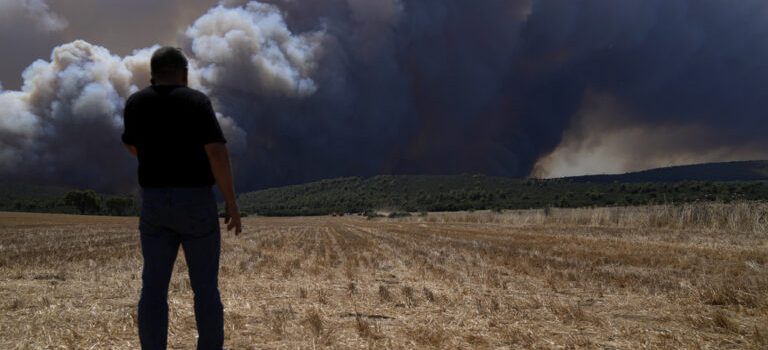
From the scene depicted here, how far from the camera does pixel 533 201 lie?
123062 mm

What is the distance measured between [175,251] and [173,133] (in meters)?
0.86

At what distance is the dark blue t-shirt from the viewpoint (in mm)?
3535

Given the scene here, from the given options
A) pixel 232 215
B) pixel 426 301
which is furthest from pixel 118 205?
pixel 232 215

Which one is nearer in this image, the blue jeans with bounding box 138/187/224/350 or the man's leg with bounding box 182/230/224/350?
the blue jeans with bounding box 138/187/224/350

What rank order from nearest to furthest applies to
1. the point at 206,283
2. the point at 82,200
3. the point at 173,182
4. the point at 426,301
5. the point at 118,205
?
the point at 173,182, the point at 206,283, the point at 426,301, the point at 82,200, the point at 118,205

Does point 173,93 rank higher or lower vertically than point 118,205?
higher

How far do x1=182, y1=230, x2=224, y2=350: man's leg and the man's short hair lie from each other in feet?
3.92

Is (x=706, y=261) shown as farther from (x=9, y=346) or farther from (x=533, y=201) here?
(x=533, y=201)

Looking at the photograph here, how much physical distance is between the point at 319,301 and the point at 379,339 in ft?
7.27

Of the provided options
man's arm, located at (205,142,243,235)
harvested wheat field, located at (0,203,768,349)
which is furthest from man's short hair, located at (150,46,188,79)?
harvested wheat field, located at (0,203,768,349)

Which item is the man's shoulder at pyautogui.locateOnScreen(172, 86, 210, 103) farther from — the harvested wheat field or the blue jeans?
the harvested wheat field

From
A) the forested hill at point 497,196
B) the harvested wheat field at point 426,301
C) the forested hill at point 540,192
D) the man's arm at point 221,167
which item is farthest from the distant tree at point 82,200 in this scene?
the man's arm at point 221,167

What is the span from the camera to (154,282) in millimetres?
3611

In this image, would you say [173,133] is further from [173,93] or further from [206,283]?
[206,283]
